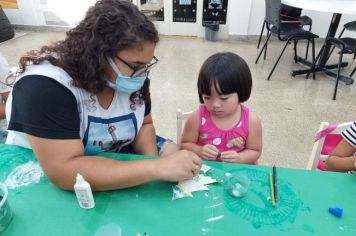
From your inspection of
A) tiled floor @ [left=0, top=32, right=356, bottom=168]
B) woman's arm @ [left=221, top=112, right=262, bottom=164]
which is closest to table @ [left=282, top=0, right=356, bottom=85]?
tiled floor @ [left=0, top=32, right=356, bottom=168]

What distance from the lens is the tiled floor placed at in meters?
2.21

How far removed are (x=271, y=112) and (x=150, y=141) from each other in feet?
5.80

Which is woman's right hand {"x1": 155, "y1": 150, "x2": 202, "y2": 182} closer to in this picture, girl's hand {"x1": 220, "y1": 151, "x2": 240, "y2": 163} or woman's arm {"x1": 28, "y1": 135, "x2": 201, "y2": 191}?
woman's arm {"x1": 28, "y1": 135, "x2": 201, "y2": 191}

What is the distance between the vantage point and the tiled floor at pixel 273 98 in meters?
2.21

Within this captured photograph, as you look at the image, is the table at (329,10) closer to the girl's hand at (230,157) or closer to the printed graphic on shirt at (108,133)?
the girl's hand at (230,157)

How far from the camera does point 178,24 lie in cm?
475

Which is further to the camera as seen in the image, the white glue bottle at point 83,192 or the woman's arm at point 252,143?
the woman's arm at point 252,143


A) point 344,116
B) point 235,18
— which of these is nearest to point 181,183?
point 344,116

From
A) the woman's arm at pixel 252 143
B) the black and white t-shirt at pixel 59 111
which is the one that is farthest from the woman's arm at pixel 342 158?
the black and white t-shirt at pixel 59 111

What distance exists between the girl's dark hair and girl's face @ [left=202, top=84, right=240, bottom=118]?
15 millimetres

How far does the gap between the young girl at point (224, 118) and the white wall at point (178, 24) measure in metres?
3.19

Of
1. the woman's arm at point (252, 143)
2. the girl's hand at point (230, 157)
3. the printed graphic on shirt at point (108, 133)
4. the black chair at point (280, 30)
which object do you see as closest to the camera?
the printed graphic on shirt at point (108, 133)

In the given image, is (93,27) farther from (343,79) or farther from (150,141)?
(343,79)

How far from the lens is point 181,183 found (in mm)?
840
